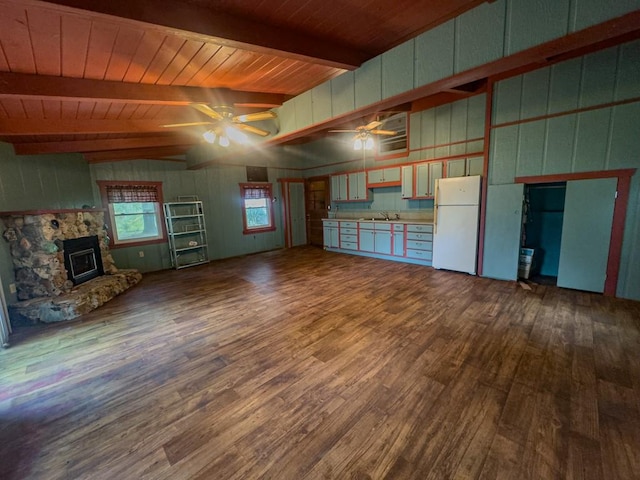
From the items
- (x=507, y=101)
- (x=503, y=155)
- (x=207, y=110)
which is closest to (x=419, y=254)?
(x=503, y=155)

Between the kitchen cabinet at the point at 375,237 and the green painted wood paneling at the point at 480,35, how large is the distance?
435 cm

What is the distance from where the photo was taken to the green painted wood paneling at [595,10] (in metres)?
1.24

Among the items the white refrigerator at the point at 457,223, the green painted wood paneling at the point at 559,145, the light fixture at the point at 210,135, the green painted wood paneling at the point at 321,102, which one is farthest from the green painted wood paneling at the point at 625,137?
the light fixture at the point at 210,135

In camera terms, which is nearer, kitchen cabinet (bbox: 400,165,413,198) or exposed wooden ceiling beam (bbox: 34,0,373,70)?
exposed wooden ceiling beam (bbox: 34,0,373,70)

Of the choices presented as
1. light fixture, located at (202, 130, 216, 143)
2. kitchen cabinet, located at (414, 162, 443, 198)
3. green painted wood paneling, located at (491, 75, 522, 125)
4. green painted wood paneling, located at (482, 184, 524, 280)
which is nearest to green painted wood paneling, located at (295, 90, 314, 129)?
light fixture, located at (202, 130, 216, 143)

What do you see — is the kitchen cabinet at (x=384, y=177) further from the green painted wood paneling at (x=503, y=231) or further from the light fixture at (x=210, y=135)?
the light fixture at (x=210, y=135)

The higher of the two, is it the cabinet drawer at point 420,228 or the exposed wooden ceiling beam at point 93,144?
the exposed wooden ceiling beam at point 93,144

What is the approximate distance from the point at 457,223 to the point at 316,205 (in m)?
4.52

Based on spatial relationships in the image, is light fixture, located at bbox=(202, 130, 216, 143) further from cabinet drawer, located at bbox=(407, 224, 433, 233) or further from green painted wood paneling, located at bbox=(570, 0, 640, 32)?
cabinet drawer, located at bbox=(407, 224, 433, 233)

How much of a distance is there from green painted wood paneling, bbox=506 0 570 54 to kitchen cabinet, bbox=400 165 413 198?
4.16 meters

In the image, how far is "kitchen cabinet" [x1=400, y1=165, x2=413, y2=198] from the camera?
562 centimetres

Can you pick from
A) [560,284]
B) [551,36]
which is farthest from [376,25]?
[560,284]

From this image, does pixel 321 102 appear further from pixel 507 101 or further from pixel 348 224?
pixel 348 224

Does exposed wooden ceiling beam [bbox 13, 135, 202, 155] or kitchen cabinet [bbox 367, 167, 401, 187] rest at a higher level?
exposed wooden ceiling beam [bbox 13, 135, 202, 155]
